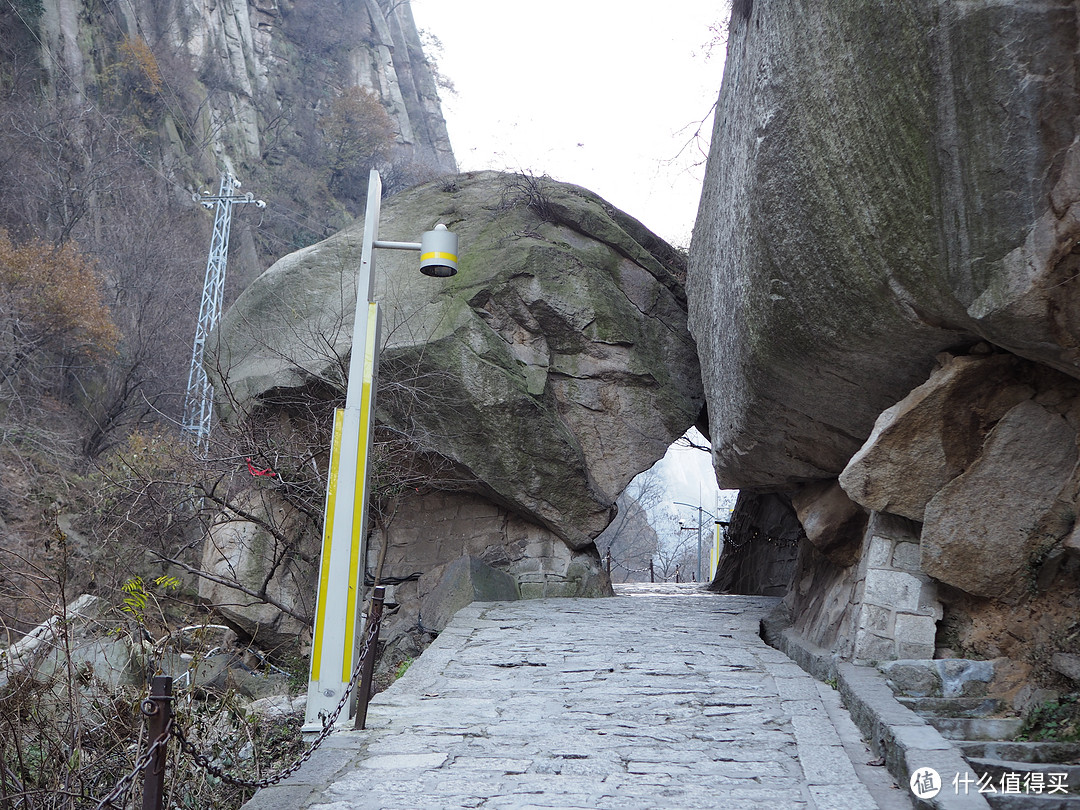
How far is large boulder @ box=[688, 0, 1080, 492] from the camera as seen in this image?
3744 mm

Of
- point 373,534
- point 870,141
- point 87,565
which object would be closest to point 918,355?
point 870,141

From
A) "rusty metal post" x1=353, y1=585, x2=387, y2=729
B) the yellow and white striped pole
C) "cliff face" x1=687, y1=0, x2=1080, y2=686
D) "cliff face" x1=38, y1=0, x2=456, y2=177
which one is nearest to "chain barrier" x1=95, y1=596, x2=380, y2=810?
"rusty metal post" x1=353, y1=585, x2=387, y2=729

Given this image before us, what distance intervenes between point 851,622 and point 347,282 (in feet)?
22.8

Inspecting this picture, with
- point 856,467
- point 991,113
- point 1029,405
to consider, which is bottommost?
point 856,467

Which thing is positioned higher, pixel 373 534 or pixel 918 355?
pixel 918 355

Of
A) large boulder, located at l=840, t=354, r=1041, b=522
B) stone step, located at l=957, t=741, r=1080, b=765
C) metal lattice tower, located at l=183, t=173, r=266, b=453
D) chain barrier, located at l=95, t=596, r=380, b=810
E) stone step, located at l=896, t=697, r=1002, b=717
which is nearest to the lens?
chain barrier, located at l=95, t=596, r=380, b=810

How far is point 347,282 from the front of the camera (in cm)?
1018

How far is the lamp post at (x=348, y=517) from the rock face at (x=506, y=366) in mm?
3814

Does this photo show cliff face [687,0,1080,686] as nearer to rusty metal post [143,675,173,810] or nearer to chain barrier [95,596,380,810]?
chain barrier [95,596,380,810]

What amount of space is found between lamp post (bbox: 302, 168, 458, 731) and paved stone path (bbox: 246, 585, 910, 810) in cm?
32

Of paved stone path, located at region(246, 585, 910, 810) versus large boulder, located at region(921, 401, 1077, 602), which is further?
large boulder, located at region(921, 401, 1077, 602)

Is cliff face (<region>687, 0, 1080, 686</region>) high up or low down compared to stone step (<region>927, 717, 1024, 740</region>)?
up

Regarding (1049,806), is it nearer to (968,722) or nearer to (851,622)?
(968,722)

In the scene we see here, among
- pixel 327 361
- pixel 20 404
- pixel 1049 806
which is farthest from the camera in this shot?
pixel 20 404
